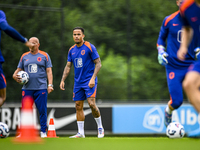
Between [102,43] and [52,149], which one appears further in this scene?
[102,43]

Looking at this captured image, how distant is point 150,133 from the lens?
420 inches

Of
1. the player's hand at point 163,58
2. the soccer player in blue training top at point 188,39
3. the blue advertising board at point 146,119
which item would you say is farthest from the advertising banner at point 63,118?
the soccer player in blue training top at point 188,39

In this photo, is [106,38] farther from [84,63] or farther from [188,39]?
[188,39]

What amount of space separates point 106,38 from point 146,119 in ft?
9.56

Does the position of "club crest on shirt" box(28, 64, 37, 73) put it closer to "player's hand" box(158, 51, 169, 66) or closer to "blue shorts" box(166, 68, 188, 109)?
"player's hand" box(158, 51, 169, 66)

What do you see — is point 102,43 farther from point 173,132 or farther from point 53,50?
point 173,132

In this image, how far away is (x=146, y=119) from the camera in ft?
35.1

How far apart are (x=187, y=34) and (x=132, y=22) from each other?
6884mm

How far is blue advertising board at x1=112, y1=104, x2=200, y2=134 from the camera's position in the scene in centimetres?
1062

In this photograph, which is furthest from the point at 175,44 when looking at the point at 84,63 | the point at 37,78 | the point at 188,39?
the point at 37,78

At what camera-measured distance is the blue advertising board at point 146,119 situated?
10.6 meters

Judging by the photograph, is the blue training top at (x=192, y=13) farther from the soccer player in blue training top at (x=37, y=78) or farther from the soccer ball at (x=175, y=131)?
the soccer player in blue training top at (x=37, y=78)

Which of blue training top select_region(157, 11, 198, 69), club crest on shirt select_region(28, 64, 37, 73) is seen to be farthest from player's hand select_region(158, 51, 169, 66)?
club crest on shirt select_region(28, 64, 37, 73)

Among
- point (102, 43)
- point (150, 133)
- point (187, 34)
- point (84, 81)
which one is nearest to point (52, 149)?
point (187, 34)
